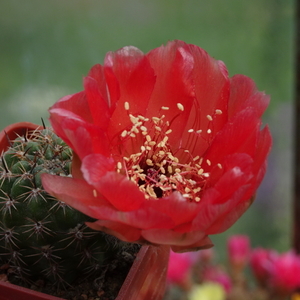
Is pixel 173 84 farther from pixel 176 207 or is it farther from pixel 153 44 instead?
pixel 153 44

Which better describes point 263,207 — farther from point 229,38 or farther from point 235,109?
point 235,109

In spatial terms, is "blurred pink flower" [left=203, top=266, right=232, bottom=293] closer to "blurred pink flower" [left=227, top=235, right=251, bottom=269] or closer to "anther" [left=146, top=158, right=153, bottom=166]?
"blurred pink flower" [left=227, top=235, right=251, bottom=269]

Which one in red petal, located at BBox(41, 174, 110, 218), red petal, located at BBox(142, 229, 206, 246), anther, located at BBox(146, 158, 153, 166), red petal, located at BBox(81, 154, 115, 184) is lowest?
Result: anther, located at BBox(146, 158, 153, 166)

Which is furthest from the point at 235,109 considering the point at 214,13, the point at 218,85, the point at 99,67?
the point at 214,13

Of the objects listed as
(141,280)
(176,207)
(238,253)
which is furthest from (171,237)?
(238,253)

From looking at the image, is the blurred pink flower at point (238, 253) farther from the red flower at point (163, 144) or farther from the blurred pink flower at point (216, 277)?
the red flower at point (163, 144)

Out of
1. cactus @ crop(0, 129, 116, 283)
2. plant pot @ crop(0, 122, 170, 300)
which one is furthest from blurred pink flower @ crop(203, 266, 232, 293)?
cactus @ crop(0, 129, 116, 283)
